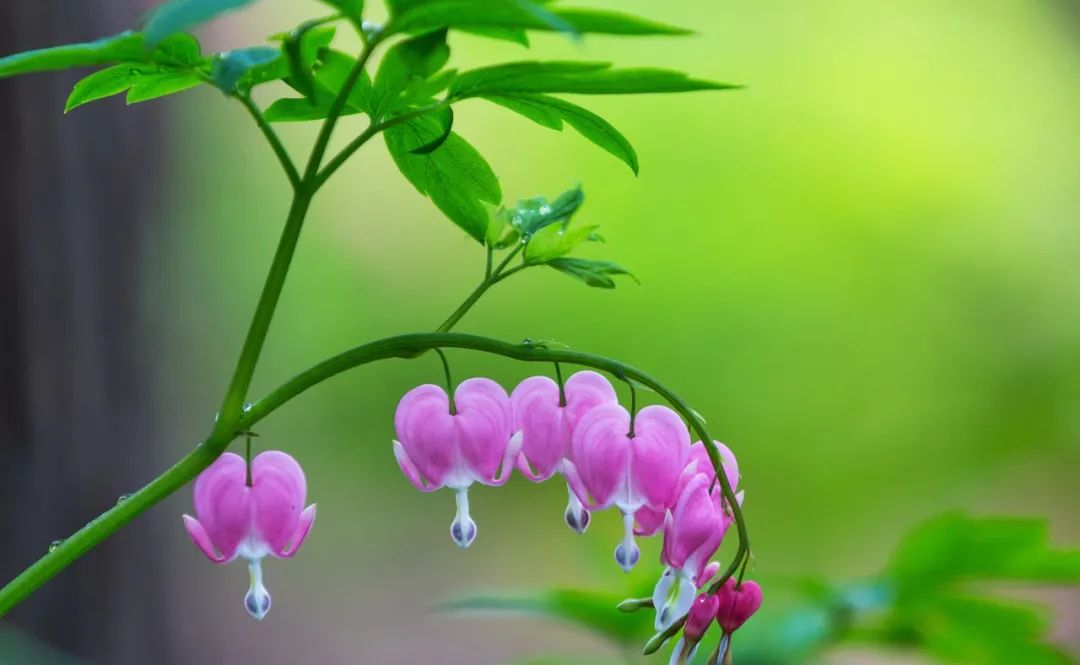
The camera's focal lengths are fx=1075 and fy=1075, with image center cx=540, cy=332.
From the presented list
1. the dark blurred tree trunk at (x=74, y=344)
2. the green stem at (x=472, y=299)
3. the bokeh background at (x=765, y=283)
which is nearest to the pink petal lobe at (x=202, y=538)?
the green stem at (x=472, y=299)

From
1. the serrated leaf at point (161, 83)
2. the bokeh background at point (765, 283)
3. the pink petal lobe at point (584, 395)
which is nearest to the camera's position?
the serrated leaf at point (161, 83)

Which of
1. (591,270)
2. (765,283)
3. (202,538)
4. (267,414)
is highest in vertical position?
(765,283)

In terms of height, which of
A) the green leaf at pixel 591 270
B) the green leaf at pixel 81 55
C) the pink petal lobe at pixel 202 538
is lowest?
the pink petal lobe at pixel 202 538

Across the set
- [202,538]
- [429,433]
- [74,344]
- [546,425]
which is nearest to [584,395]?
[546,425]

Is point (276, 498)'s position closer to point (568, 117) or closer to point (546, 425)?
point (546, 425)

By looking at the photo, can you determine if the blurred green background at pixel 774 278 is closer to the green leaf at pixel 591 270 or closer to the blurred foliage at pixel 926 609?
the blurred foliage at pixel 926 609

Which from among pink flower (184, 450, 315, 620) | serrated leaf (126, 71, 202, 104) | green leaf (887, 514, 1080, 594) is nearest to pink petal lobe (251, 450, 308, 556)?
pink flower (184, 450, 315, 620)

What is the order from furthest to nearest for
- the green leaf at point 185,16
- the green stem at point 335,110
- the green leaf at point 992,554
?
the green leaf at point 992,554 < the green stem at point 335,110 < the green leaf at point 185,16
